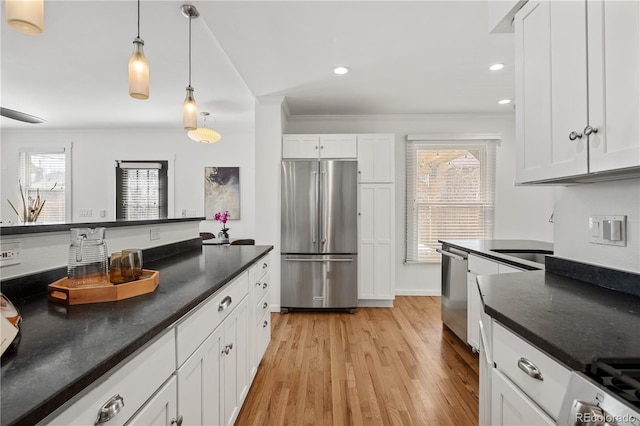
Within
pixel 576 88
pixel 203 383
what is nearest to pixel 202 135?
pixel 203 383

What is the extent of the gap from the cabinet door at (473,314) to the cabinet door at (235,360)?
1.75 m

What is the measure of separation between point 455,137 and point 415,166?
669 mm

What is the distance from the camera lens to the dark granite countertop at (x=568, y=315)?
0.70 m

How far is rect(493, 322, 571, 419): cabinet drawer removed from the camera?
2.35 feet

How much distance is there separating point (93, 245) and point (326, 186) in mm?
2625

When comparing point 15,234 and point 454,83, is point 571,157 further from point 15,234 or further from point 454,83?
point 454,83

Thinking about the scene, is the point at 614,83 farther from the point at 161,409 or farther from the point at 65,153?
the point at 65,153

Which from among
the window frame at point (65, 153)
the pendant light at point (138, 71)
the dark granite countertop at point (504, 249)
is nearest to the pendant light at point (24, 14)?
the pendant light at point (138, 71)

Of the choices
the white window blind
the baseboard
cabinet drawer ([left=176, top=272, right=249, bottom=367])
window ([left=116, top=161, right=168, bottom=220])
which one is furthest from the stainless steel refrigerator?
Answer: the white window blind

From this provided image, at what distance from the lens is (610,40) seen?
970 millimetres

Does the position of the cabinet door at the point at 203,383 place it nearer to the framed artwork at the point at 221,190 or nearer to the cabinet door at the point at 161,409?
the cabinet door at the point at 161,409

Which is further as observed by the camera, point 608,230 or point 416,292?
point 416,292

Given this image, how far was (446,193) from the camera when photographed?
14.1ft

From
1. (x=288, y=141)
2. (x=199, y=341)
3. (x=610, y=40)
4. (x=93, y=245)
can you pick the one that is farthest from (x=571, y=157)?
(x=288, y=141)
